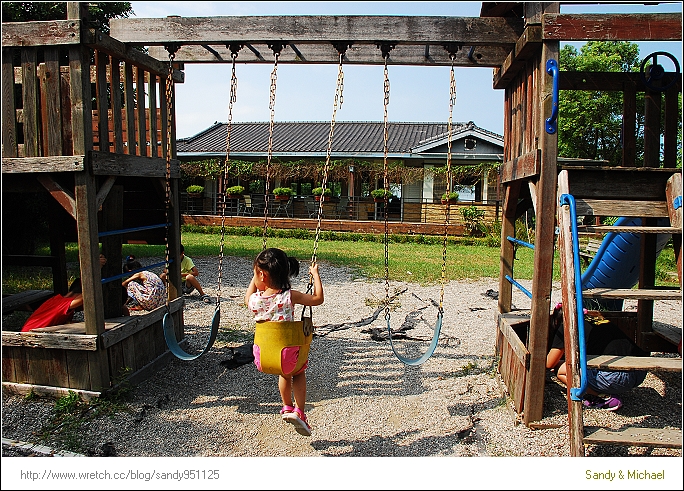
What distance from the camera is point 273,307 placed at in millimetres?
3826

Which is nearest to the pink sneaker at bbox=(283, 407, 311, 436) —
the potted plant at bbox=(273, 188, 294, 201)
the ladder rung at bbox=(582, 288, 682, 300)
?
the ladder rung at bbox=(582, 288, 682, 300)

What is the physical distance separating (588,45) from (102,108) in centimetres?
2888

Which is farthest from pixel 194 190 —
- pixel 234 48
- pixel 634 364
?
pixel 634 364

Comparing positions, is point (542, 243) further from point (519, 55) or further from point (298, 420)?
point (298, 420)

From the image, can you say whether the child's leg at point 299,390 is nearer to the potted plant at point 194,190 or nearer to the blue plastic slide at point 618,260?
the blue plastic slide at point 618,260

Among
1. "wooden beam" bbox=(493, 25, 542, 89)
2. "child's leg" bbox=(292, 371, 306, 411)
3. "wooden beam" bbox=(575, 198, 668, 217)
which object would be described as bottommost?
"child's leg" bbox=(292, 371, 306, 411)

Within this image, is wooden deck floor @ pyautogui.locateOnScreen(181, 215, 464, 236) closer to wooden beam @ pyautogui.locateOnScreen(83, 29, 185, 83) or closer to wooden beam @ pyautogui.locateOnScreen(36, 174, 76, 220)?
wooden beam @ pyautogui.locateOnScreen(83, 29, 185, 83)

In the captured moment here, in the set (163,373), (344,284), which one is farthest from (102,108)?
(344,284)

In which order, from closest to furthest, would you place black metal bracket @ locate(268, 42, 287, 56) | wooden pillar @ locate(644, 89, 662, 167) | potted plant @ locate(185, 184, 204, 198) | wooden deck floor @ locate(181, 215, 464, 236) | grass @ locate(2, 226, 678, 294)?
black metal bracket @ locate(268, 42, 287, 56)
wooden pillar @ locate(644, 89, 662, 167)
grass @ locate(2, 226, 678, 294)
wooden deck floor @ locate(181, 215, 464, 236)
potted plant @ locate(185, 184, 204, 198)

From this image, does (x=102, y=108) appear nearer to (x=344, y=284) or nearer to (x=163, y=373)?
(x=163, y=373)

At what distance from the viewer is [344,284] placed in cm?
1093

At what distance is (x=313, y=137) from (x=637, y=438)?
87.5 feet

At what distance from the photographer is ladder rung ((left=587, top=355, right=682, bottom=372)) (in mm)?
3459

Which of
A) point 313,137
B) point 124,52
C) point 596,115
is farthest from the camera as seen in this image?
point 313,137
